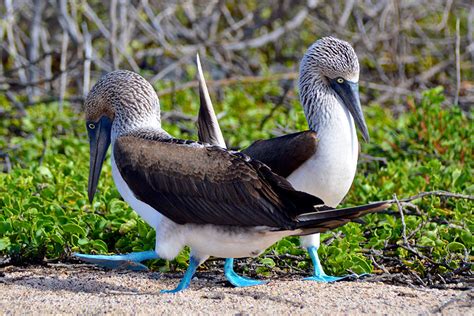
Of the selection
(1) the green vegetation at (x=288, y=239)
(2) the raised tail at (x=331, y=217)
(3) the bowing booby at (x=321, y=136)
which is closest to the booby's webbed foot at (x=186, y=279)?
(3) the bowing booby at (x=321, y=136)

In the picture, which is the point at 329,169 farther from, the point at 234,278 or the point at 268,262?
the point at 234,278

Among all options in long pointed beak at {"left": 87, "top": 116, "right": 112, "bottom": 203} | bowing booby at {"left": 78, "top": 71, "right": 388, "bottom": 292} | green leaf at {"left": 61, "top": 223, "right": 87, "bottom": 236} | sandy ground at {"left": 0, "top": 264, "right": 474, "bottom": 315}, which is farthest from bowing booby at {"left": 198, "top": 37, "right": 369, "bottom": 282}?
green leaf at {"left": 61, "top": 223, "right": 87, "bottom": 236}

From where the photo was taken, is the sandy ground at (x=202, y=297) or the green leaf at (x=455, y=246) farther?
the green leaf at (x=455, y=246)

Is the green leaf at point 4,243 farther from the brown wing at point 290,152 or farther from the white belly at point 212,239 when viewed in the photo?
the brown wing at point 290,152

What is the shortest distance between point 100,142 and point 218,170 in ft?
3.38

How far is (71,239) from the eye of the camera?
17.1 ft

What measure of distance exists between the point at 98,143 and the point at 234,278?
3.89 ft

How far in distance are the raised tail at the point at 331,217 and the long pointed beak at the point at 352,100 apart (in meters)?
1.14

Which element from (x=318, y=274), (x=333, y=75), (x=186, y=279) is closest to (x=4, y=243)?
(x=186, y=279)

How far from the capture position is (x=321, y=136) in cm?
524

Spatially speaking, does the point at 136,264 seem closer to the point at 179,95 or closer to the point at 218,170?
the point at 218,170

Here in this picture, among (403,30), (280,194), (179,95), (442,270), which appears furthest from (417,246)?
(403,30)

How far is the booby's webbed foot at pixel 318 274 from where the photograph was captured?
15.9 feet

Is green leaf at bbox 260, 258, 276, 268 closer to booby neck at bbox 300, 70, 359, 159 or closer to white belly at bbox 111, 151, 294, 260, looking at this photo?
white belly at bbox 111, 151, 294, 260
